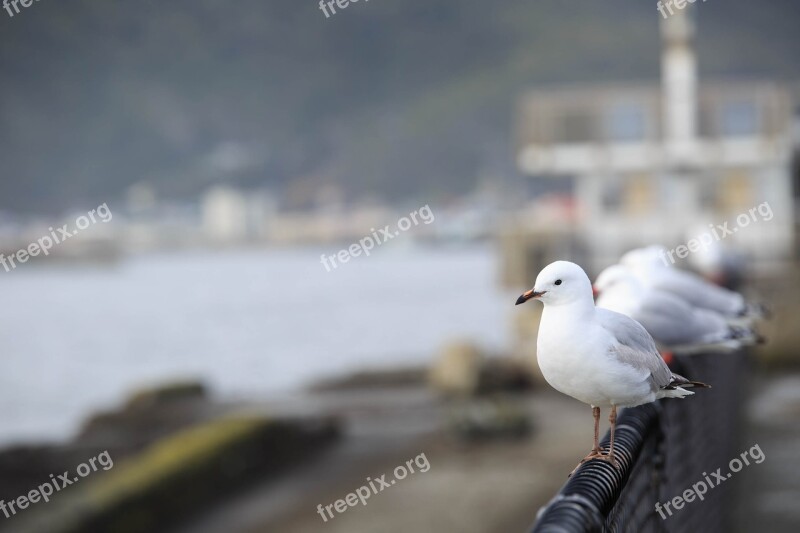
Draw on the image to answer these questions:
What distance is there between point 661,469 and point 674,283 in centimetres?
138

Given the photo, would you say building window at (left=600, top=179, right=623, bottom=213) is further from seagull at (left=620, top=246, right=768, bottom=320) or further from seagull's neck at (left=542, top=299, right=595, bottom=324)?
seagull's neck at (left=542, top=299, right=595, bottom=324)

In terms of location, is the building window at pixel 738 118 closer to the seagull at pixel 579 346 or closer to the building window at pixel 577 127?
the building window at pixel 577 127

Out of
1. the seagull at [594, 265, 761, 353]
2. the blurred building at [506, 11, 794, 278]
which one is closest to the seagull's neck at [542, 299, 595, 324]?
the seagull at [594, 265, 761, 353]

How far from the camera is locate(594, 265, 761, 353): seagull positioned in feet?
14.3

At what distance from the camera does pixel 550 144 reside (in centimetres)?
3400

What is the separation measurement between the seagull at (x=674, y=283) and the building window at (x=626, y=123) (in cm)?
3009

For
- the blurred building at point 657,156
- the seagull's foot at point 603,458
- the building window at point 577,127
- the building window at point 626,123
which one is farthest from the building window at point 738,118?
the seagull's foot at point 603,458

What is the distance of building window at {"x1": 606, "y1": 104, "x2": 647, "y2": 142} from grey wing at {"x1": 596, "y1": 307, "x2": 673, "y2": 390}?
32111mm

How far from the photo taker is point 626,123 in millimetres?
35000

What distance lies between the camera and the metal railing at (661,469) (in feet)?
7.32

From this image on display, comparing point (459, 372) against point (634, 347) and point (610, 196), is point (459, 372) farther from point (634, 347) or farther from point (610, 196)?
point (634, 347)

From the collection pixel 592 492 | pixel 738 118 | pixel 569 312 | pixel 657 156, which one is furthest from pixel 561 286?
pixel 738 118

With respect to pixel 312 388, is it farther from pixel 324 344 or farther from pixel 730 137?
pixel 324 344

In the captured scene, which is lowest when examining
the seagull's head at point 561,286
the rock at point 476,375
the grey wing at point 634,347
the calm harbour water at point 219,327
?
the calm harbour water at point 219,327
